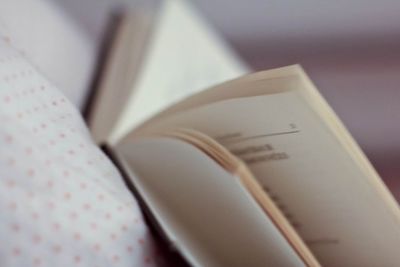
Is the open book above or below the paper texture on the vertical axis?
below

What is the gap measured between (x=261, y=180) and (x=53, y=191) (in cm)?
13

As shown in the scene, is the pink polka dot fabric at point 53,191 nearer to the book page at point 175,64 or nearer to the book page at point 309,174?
the book page at point 309,174

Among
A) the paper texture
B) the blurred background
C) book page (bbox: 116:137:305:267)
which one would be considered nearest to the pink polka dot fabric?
book page (bbox: 116:137:305:267)

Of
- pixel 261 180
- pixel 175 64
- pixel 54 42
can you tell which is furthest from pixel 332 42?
pixel 261 180

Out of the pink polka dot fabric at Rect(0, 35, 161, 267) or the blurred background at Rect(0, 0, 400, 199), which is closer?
the pink polka dot fabric at Rect(0, 35, 161, 267)

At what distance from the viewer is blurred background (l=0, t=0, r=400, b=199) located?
2.56ft

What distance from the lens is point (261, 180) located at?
16.1 inches

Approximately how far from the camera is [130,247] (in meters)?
0.37

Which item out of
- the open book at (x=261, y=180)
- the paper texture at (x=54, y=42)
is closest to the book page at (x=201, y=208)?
the open book at (x=261, y=180)

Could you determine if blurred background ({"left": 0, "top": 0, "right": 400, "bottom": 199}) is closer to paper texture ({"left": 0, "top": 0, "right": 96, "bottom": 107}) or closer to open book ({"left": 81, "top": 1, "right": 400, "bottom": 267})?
paper texture ({"left": 0, "top": 0, "right": 96, "bottom": 107})

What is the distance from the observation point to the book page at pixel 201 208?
38cm

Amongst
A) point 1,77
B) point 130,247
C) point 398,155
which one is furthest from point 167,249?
point 398,155

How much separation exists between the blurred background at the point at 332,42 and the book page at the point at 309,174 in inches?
13.8

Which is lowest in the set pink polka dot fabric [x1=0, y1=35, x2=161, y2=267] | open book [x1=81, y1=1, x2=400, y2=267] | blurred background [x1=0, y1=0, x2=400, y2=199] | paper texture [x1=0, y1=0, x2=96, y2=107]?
pink polka dot fabric [x1=0, y1=35, x2=161, y2=267]
